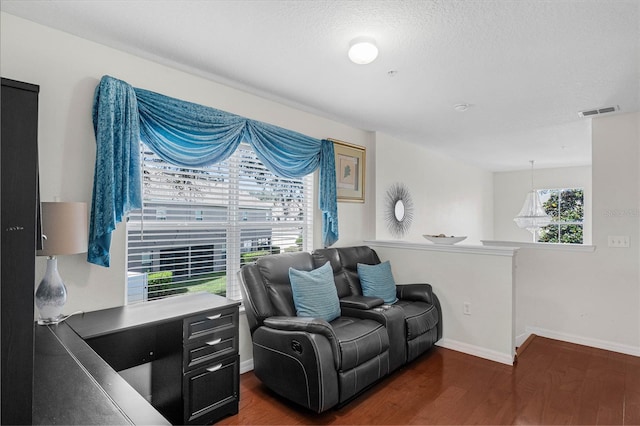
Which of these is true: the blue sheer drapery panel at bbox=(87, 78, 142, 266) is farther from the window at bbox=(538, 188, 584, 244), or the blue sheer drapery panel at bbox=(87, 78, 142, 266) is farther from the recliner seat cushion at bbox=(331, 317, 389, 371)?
the window at bbox=(538, 188, 584, 244)

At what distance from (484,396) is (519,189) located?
669cm

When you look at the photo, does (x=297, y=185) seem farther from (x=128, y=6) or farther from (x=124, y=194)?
(x=128, y=6)

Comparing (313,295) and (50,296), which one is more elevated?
(50,296)

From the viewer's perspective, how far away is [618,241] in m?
3.54

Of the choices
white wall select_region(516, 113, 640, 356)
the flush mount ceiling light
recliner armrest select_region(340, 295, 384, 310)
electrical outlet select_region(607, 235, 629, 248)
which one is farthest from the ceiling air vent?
recliner armrest select_region(340, 295, 384, 310)

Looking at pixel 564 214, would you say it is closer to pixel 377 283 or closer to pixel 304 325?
pixel 377 283

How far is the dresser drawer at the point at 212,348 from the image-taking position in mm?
2064

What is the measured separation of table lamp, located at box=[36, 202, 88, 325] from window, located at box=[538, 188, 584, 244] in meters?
7.99

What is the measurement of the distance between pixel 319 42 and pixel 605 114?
3317mm

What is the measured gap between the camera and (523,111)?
11.7 ft

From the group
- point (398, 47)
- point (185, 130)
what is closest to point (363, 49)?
point (398, 47)

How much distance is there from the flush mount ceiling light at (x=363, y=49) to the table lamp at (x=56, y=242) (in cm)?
181

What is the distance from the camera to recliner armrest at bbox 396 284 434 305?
3486 mm

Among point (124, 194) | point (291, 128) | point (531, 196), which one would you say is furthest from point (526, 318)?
point (124, 194)
